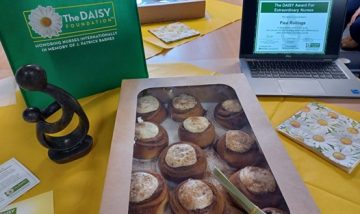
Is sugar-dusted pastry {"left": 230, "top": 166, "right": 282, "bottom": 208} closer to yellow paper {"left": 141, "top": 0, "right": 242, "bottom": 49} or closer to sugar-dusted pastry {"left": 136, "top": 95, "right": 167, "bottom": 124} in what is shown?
sugar-dusted pastry {"left": 136, "top": 95, "right": 167, "bottom": 124}

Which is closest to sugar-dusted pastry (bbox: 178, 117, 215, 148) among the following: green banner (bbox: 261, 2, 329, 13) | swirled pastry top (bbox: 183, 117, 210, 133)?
swirled pastry top (bbox: 183, 117, 210, 133)

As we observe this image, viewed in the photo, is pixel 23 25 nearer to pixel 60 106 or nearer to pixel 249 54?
pixel 60 106

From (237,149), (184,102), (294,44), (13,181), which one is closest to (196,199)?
(237,149)

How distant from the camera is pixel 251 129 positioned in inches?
19.2

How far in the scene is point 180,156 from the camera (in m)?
0.45

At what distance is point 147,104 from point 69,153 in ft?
0.56

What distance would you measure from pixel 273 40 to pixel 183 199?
1.74ft

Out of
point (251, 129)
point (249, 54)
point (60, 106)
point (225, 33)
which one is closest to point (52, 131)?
point (60, 106)

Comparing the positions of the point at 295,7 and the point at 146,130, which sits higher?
the point at 295,7

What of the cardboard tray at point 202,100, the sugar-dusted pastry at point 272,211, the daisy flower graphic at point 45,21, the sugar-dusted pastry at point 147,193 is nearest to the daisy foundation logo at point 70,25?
the daisy flower graphic at point 45,21

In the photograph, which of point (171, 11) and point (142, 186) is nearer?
point (142, 186)

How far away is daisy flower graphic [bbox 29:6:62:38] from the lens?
547mm

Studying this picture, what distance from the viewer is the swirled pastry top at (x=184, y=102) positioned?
0.55 m

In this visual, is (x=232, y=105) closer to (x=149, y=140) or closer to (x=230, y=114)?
(x=230, y=114)
